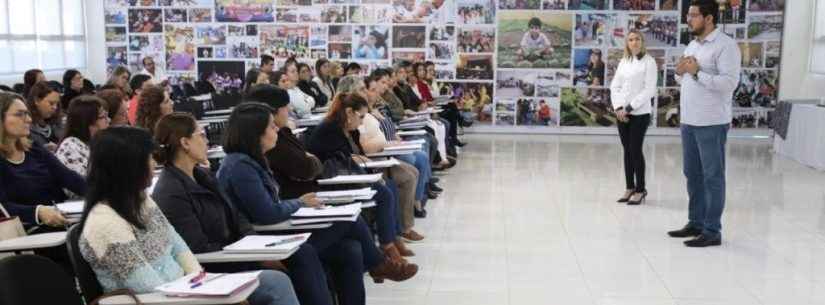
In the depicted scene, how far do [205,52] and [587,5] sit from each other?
6.15m

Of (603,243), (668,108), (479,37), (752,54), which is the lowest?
(603,243)

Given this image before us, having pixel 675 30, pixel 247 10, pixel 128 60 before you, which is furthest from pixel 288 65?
pixel 675 30

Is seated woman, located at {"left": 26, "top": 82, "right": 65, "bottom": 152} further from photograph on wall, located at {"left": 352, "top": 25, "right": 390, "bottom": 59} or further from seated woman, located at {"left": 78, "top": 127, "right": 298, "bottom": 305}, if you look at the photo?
photograph on wall, located at {"left": 352, "top": 25, "right": 390, "bottom": 59}

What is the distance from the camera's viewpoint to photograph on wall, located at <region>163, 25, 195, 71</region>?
14023 mm

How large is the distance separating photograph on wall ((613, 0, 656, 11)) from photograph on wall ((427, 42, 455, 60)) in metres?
2.65

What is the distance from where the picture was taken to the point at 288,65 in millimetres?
9648

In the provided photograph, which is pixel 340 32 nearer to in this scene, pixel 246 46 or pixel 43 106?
pixel 246 46

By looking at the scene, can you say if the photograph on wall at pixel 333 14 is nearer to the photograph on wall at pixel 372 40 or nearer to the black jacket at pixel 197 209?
the photograph on wall at pixel 372 40

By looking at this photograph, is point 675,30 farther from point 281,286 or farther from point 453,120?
point 281,286

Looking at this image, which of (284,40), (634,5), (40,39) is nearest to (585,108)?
(634,5)

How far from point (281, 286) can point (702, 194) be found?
4.12m

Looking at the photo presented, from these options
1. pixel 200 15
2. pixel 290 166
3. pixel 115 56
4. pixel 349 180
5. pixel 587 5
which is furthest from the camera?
pixel 115 56

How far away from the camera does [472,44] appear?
1385 cm

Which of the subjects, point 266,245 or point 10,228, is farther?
point 10,228
